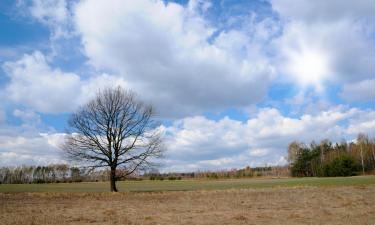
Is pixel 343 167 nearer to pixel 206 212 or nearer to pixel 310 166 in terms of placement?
pixel 310 166

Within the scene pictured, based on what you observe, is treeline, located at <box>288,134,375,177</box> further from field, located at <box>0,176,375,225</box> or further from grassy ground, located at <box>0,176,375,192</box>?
field, located at <box>0,176,375,225</box>

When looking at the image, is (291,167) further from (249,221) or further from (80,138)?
(249,221)

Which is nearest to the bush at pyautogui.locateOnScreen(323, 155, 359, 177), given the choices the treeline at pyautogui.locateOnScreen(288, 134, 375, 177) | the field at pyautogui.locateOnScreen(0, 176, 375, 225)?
the treeline at pyautogui.locateOnScreen(288, 134, 375, 177)

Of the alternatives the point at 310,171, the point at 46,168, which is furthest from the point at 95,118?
the point at 46,168

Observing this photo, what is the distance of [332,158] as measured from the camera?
394 ft

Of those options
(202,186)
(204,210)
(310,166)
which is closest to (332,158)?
(310,166)

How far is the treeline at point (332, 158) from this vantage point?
350ft

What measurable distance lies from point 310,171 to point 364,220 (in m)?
125

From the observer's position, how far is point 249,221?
15273 mm

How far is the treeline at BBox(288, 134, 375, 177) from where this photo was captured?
107 m

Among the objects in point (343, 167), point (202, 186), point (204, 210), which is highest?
point (343, 167)

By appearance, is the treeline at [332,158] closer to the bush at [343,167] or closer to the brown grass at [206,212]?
the bush at [343,167]

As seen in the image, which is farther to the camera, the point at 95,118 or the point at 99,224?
the point at 95,118

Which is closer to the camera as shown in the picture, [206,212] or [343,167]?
[206,212]
